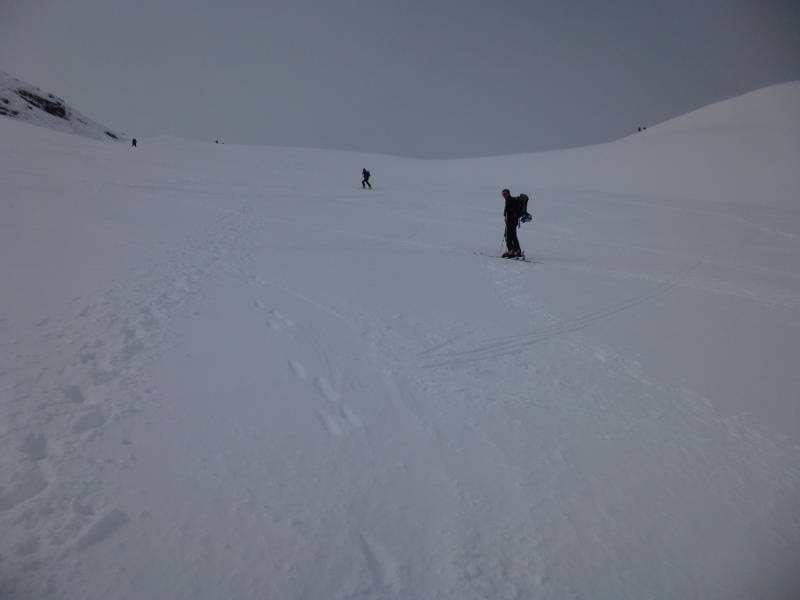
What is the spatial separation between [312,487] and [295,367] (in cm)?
182

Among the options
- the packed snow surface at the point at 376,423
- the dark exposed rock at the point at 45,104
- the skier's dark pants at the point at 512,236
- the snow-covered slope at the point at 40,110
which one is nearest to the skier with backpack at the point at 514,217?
the skier's dark pants at the point at 512,236

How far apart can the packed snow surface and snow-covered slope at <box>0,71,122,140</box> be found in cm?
3163

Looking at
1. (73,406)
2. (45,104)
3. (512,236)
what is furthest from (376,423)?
(45,104)

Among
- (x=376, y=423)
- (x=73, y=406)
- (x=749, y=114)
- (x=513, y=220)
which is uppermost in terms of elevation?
(x=749, y=114)

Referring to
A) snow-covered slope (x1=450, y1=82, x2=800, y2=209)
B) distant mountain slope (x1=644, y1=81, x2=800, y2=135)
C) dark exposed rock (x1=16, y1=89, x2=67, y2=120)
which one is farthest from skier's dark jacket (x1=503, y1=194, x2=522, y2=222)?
dark exposed rock (x1=16, y1=89, x2=67, y2=120)

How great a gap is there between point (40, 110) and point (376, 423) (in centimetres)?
4530

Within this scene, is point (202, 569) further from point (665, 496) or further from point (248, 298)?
point (248, 298)

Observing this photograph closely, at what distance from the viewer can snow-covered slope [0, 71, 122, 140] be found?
31.9m

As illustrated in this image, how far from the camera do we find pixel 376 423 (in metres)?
3.83

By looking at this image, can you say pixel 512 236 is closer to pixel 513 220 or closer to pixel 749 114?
pixel 513 220

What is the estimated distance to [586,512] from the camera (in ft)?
10.0

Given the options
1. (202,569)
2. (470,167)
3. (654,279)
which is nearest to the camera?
(202,569)

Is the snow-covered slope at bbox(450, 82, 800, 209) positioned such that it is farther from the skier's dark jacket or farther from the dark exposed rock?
the dark exposed rock

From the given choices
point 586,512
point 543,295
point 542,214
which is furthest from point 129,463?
point 542,214
